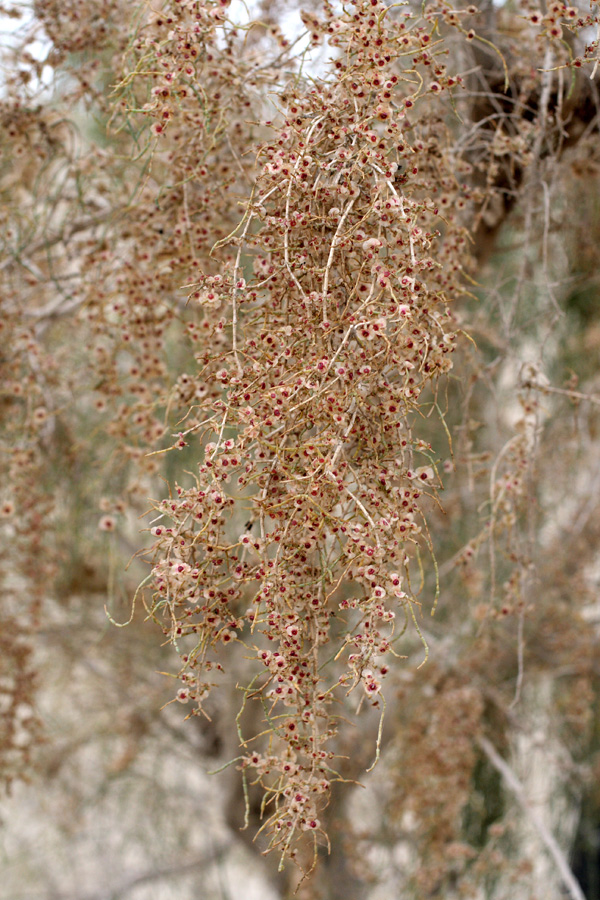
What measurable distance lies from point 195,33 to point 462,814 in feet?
6.29

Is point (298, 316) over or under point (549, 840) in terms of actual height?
over

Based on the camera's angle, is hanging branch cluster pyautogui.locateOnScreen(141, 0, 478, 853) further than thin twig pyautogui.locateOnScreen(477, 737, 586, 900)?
No

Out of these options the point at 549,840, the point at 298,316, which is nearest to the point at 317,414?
the point at 298,316

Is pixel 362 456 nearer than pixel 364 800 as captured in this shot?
Yes

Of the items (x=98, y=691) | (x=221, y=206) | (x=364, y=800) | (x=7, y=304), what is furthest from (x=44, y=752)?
(x=221, y=206)

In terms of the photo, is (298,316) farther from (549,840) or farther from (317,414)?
(549,840)

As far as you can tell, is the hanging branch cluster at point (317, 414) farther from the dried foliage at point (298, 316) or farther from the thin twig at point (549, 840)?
the thin twig at point (549, 840)

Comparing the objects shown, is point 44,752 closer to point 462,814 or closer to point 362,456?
point 462,814

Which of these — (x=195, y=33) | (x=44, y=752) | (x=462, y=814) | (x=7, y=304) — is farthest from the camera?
(x=44, y=752)

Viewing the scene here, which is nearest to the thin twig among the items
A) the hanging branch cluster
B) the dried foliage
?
the dried foliage

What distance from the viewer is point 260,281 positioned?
726 millimetres

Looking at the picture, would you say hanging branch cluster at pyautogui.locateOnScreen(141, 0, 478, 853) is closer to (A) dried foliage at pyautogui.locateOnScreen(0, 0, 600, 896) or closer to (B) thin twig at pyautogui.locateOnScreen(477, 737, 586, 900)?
(A) dried foliage at pyautogui.locateOnScreen(0, 0, 600, 896)

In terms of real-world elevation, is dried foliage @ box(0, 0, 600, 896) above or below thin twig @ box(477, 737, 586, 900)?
above

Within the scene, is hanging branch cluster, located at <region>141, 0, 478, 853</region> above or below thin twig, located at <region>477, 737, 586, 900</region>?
above
